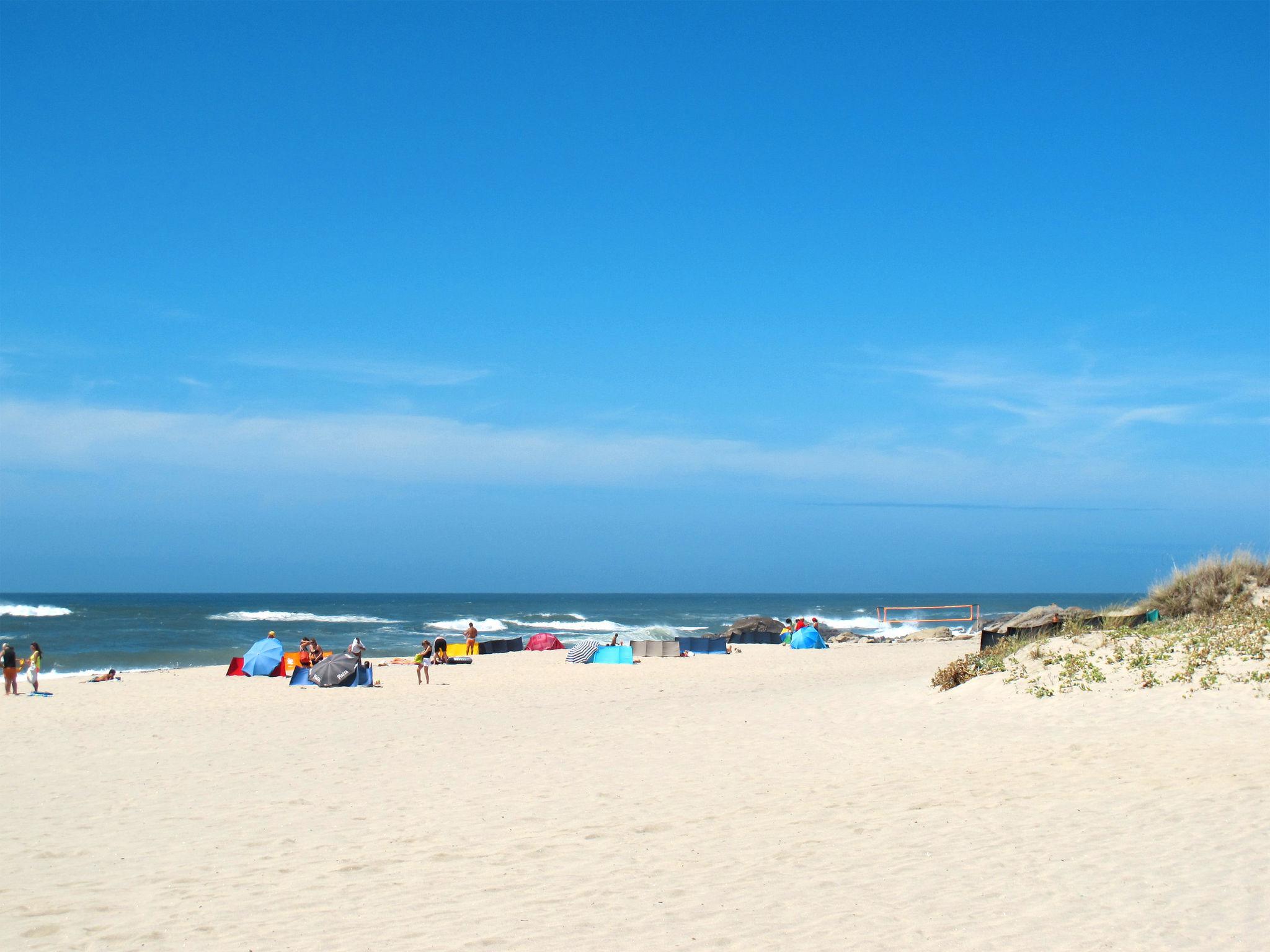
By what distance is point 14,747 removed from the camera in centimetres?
1395

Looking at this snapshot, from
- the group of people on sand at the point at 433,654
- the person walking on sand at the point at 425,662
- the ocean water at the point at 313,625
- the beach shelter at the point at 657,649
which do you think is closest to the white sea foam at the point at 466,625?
the ocean water at the point at 313,625

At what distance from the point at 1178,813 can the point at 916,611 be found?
103956mm

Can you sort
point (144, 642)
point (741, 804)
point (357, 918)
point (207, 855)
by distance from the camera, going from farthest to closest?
point (144, 642) → point (741, 804) → point (207, 855) → point (357, 918)

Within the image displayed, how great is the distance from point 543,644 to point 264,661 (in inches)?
434

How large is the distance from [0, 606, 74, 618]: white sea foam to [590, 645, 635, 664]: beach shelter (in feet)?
181

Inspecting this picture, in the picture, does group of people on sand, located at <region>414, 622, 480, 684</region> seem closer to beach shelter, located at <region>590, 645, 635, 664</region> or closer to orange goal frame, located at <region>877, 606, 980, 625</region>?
beach shelter, located at <region>590, 645, 635, 664</region>

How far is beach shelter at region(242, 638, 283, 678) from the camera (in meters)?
24.7

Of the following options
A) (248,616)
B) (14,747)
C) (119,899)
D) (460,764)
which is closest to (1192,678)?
(460,764)

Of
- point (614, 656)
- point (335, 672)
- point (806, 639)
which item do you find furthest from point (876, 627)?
point (335, 672)

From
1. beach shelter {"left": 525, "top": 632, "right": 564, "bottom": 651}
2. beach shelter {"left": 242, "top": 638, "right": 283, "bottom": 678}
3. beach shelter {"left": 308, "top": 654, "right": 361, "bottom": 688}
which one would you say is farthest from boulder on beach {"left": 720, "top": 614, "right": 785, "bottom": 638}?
beach shelter {"left": 308, "top": 654, "right": 361, "bottom": 688}

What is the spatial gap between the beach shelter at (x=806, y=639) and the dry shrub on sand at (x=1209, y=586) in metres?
14.0

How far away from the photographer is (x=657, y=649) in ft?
100

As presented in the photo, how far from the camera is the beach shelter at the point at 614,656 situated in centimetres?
2789

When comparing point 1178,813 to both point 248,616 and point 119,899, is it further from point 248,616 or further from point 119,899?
point 248,616
